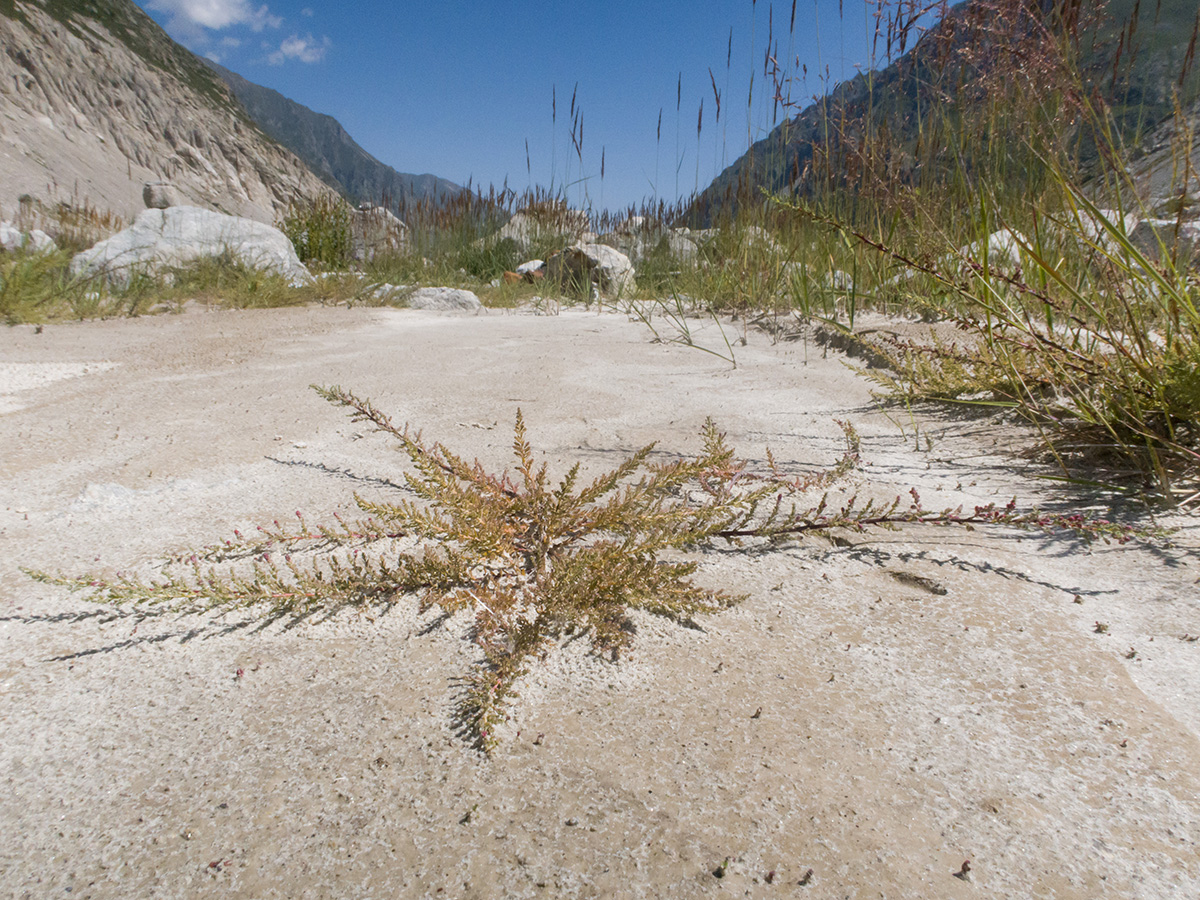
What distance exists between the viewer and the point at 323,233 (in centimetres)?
846

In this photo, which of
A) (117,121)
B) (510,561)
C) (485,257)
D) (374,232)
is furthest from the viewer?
(117,121)

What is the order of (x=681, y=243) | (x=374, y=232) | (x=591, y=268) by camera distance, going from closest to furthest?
(x=591, y=268)
(x=681, y=243)
(x=374, y=232)

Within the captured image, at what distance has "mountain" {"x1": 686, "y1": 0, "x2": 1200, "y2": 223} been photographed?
2.39m

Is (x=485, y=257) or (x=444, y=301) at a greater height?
(x=485, y=257)

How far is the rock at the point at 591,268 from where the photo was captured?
7.45 meters

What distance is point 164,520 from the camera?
54.7 inches

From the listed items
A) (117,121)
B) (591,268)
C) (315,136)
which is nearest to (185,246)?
(591,268)

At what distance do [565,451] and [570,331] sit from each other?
253 cm

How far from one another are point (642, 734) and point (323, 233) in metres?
8.88

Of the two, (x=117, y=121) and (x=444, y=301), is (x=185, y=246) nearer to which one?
(x=444, y=301)

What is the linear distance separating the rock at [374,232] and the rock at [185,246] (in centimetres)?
169

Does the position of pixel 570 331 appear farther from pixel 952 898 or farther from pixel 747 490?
pixel 952 898

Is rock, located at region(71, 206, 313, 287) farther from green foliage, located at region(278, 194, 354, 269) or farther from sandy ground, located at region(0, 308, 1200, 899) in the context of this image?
sandy ground, located at region(0, 308, 1200, 899)

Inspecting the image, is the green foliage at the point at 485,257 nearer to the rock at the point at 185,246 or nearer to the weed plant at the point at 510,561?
the rock at the point at 185,246
